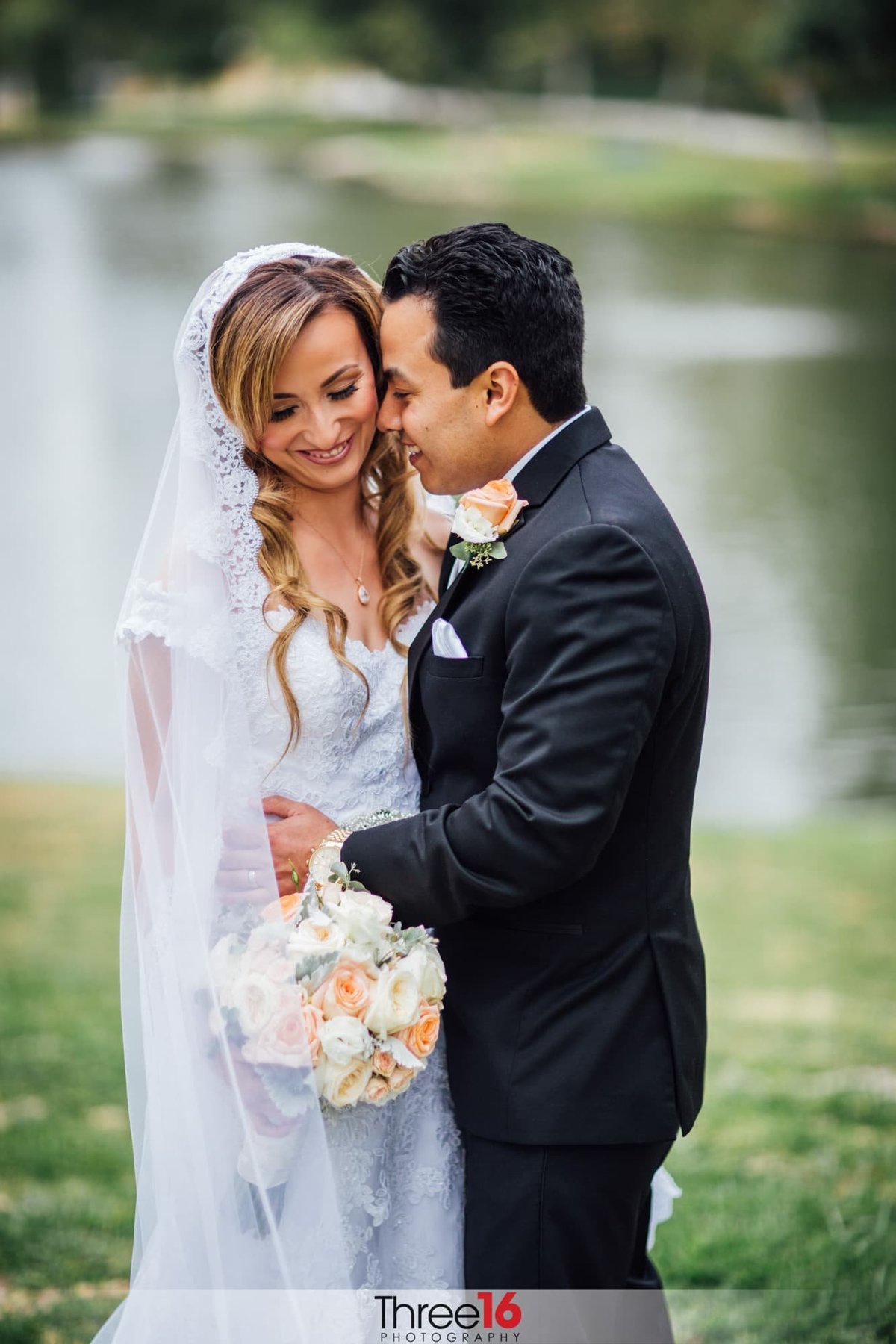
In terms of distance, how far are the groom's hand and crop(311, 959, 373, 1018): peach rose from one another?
263 millimetres

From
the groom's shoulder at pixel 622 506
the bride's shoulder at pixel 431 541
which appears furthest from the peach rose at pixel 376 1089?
the bride's shoulder at pixel 431 541

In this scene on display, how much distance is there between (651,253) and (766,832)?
552 centimetres

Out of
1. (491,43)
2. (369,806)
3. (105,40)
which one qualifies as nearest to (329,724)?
(369,806)

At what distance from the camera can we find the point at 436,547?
287cm

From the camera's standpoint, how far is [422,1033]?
6.90 ft

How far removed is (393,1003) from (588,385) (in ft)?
31.6

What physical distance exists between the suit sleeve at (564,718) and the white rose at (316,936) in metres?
0.17

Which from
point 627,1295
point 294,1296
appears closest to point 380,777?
point 294,1296

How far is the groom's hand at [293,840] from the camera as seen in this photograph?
2.34 m

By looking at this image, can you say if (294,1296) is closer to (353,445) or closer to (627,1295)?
(627,1295)

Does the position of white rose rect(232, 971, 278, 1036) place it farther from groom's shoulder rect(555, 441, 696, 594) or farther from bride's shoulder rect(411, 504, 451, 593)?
bride's shoulder rect(411, 504, 451, 593)

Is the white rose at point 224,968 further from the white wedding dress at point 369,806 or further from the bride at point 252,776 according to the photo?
the white wedding dress at point 369,806

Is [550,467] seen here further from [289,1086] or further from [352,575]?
[289,1086]

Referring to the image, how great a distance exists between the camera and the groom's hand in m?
2.34
